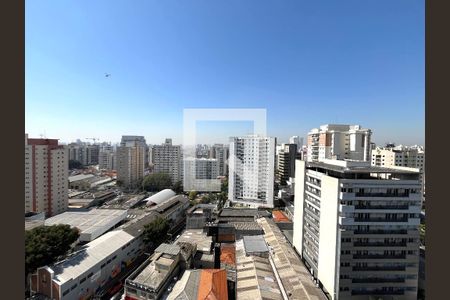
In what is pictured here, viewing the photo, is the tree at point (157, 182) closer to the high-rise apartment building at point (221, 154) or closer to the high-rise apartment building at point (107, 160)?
the high-rise apartment building at point (221, 154)

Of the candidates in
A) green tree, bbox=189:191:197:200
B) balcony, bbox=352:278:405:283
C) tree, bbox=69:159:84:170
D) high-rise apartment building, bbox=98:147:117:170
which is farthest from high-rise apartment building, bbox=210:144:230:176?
tree, bbox=69:159:84:170

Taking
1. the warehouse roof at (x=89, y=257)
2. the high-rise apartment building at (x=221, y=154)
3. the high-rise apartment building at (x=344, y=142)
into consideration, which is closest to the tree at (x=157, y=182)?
the high-rise apartment building at (x=221, y=154)

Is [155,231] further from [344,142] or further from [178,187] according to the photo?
[344,142]

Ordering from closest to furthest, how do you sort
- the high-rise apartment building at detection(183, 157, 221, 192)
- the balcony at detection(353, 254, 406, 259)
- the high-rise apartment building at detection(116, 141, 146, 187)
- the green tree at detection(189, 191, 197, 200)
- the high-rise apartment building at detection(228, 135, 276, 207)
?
1. the balcony at detection(353, 254, 406, 259)
2. the high-rise apartment building at detection(228, 135, 276, 207)
3. the high-rise apartment building at detection(183, 157, 221, 192)
4. the green tree at detection(189, 191, 197, 200)
5. the high-rise apartment building at detection(116, 141, 146, 187)

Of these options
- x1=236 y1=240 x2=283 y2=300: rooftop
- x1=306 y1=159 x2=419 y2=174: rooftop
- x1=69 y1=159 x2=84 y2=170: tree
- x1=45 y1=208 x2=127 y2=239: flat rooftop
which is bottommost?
x1=236 y1=240 x2=283 y2=300: rooftop

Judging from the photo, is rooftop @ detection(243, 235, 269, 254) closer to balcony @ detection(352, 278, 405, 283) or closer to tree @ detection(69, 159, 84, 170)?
balcony @ detection(352, 278, 405, 283)

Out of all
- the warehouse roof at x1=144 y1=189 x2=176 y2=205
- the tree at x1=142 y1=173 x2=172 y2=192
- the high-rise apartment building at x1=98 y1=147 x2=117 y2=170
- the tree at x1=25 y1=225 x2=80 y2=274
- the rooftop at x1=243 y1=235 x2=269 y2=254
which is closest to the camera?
the tree at x1=25 y1=225 x2=80 y2=274
